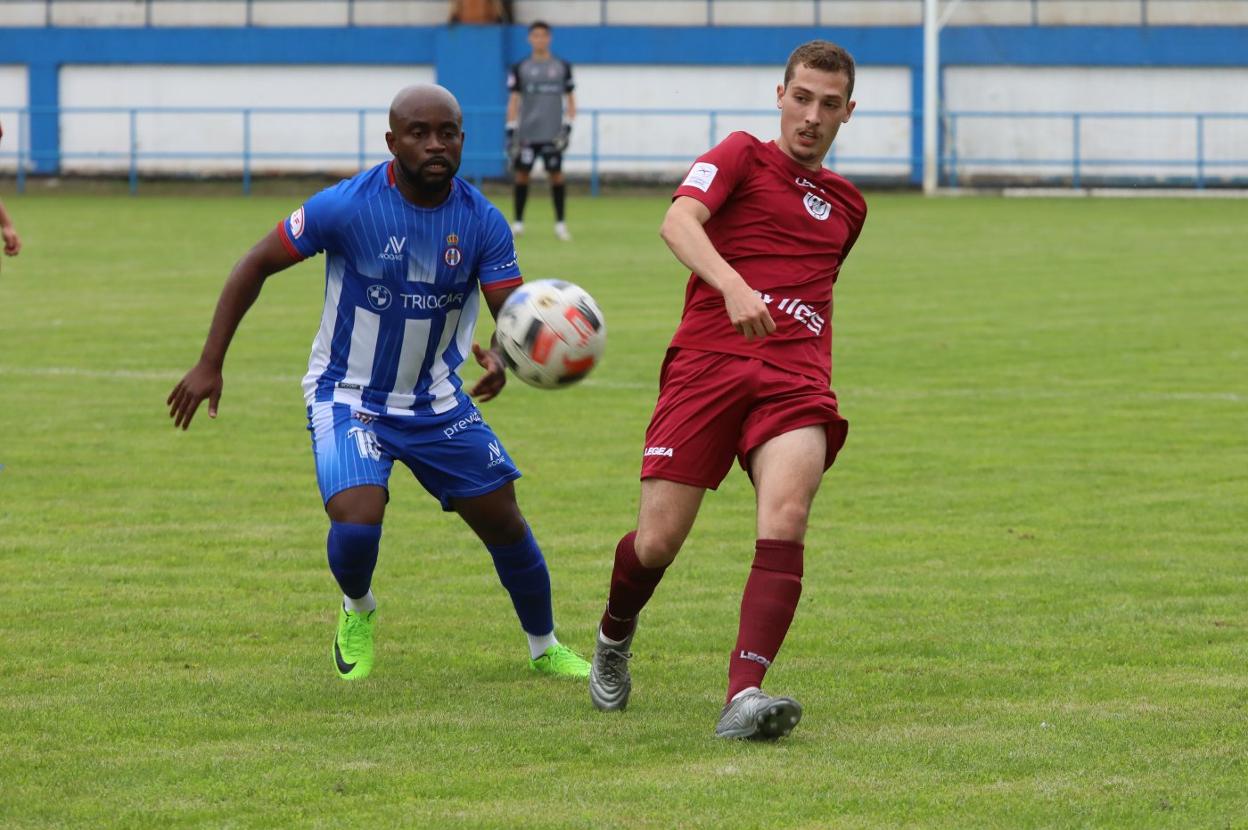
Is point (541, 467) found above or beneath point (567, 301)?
beneath

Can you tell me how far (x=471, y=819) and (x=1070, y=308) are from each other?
1371 centimetres

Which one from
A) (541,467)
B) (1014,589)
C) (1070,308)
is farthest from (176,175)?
(1014,589)

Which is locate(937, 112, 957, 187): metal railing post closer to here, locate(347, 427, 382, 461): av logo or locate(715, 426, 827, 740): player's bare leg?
locate(347, 427, 382, 461): av logo

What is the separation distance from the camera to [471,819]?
4.42m

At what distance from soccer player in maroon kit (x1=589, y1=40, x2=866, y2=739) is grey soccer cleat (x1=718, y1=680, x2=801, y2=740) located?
0.10 meters

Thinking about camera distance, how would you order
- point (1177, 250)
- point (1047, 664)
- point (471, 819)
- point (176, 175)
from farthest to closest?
point (176, 175) → point (1177, 250) → point (1047, 664) → point (471, 819)

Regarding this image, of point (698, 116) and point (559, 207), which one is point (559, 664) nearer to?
point (559, 207)

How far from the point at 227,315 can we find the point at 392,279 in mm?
501

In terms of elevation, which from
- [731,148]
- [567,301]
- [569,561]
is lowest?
[569,561]

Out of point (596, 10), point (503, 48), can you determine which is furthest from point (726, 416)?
point (596, 10)

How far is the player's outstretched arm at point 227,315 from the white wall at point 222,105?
34.9 meters

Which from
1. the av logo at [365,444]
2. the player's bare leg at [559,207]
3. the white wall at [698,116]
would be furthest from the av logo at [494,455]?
the white wall at [698,116]

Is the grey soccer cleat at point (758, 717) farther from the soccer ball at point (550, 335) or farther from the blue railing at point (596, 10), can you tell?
the blue railing at point (596, 10)

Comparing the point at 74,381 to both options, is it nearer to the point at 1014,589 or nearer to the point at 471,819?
the point at 1014,589
